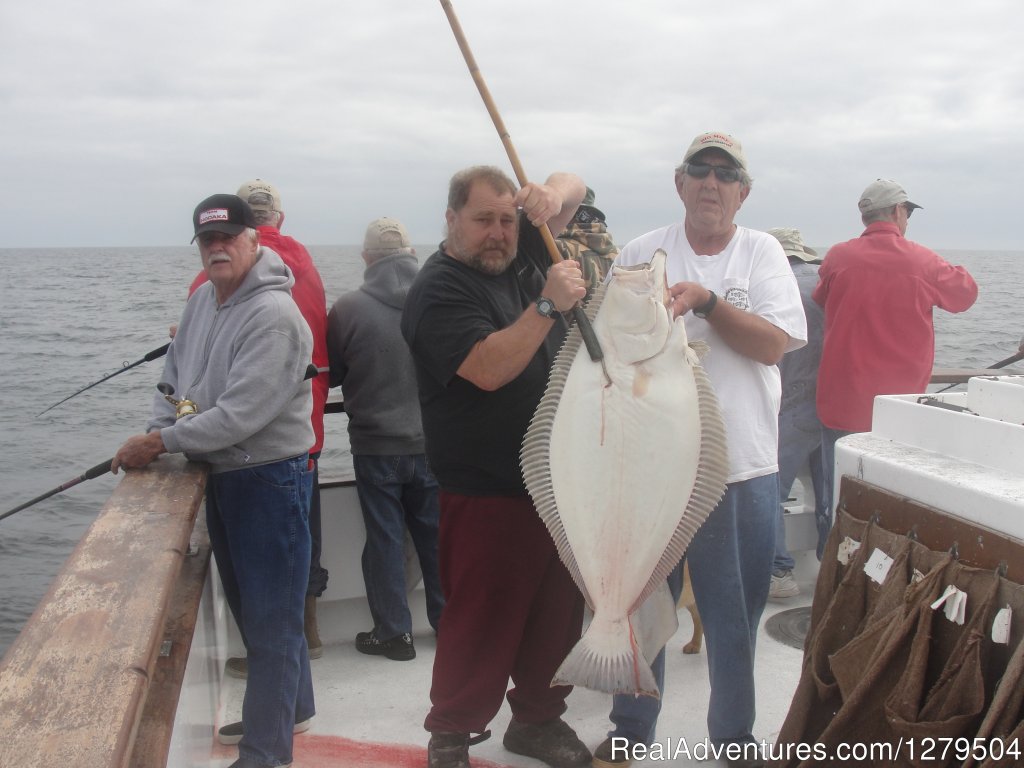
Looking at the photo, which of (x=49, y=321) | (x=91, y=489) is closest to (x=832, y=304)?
(x=91, y=489)

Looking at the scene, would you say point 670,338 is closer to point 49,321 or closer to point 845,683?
point 845,683

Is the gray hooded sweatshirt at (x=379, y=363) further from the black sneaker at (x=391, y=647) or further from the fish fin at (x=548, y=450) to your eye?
the fish fin at (x=548, y=450)

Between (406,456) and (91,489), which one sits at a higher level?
(406,456)

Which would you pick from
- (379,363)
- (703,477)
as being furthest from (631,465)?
(379,363)

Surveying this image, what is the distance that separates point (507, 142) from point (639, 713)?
1804 millimetres

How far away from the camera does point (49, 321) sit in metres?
27.0

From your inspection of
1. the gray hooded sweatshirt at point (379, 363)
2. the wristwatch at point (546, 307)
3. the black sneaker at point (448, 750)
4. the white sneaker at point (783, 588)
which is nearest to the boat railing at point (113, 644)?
the black sneaker at point (448, 750)

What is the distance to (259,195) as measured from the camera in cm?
419

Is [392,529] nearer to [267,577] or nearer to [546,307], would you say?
[267,577]

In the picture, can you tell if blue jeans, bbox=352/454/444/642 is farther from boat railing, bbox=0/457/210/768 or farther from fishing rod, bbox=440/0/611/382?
fishing rod, bbox=440/0/611/382

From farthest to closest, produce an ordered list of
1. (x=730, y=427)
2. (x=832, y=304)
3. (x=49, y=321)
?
(x=49, y=321)
(x=832, y=304)
(x=730, y=427)

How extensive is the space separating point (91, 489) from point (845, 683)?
10630 mm

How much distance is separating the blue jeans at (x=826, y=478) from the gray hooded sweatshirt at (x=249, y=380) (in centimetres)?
286


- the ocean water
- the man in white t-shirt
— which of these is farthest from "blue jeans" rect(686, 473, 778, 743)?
the ocean water
